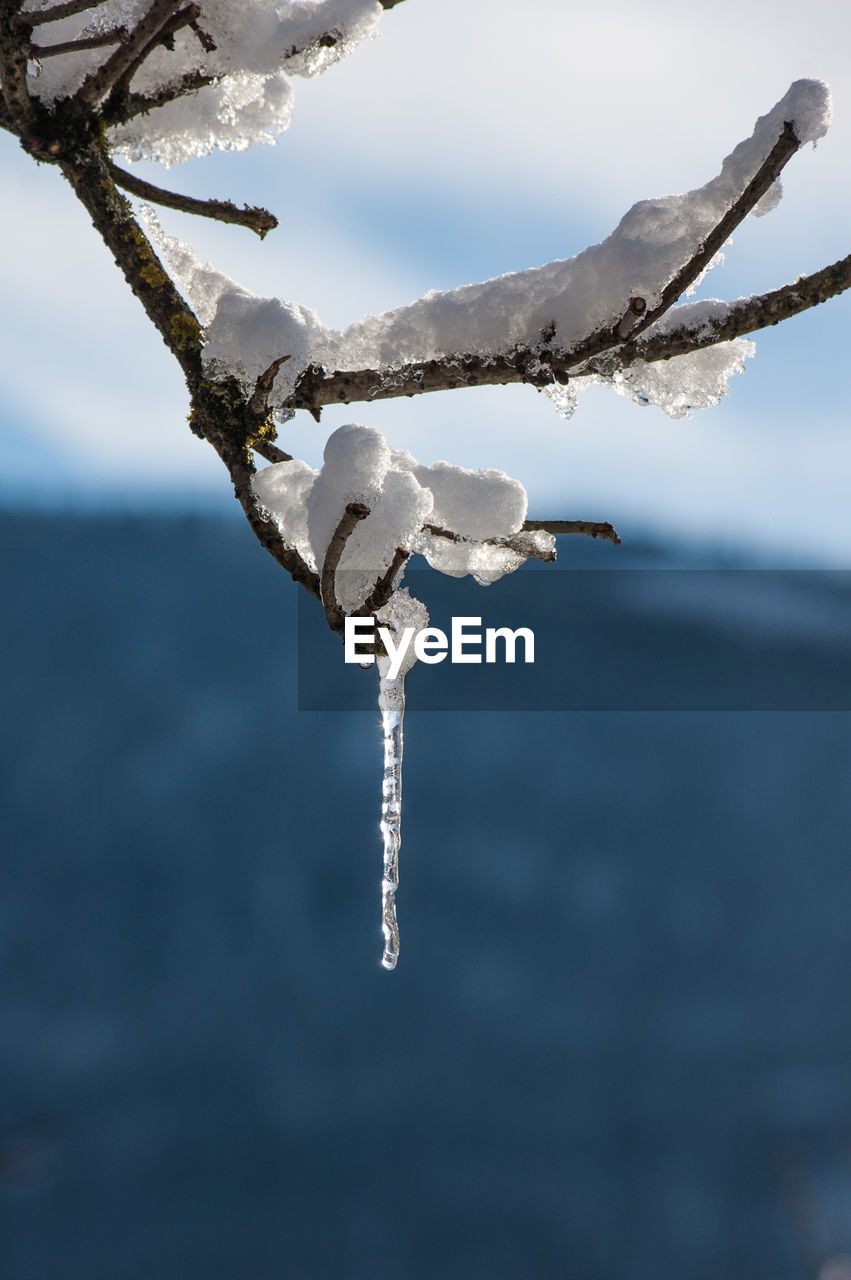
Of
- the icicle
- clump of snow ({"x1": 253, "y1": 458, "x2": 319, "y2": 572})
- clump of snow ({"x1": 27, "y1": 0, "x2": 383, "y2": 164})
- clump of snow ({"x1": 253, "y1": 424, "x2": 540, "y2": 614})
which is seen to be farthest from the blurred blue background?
clump of snow ({"x1": 27, "y1": 0, "x2": 383, "y2": 164})

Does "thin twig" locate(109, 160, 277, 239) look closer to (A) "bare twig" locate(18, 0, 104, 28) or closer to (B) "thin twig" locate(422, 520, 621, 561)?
(A) "bare twig" locate(18, 0, 104, 28)

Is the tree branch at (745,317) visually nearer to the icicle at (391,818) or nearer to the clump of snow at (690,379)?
the clump of snow at (690,379)

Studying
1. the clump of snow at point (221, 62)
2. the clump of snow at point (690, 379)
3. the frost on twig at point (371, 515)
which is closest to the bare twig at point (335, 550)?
the frost on twig at point (371, 515)

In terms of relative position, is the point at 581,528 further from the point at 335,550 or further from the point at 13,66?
the point at 13,66

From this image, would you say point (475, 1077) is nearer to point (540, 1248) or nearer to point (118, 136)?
point (540, 1248)

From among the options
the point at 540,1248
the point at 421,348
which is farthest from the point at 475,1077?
the point at 421,348

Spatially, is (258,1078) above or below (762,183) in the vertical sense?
below
